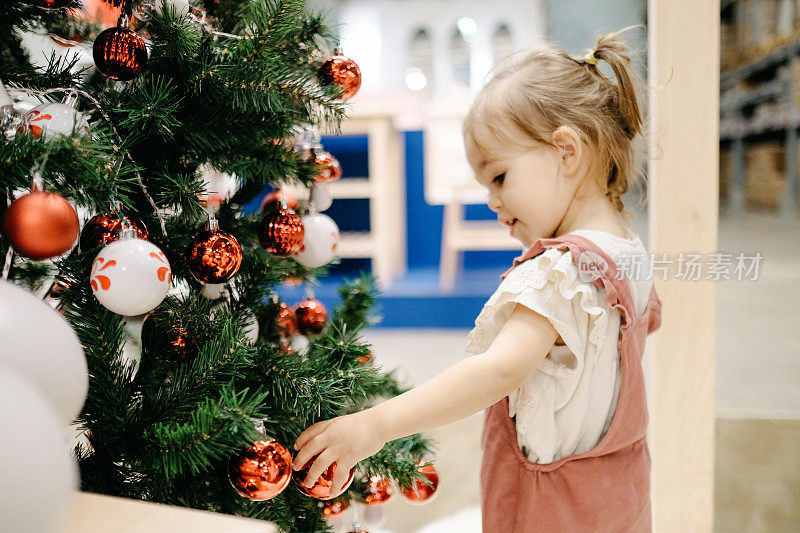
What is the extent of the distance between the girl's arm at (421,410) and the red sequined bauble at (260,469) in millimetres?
62

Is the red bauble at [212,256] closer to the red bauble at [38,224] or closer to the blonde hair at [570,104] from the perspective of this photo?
the red bauble at [38,224]

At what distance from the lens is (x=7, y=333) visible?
343 millimetres

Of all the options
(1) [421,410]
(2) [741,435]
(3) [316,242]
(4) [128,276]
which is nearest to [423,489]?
(1) [421,410]

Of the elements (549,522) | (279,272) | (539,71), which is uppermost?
(539,71)

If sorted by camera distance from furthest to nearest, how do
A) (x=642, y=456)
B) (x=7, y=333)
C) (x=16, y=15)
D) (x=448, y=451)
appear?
(x=448, y=451) → (x=642, y=456) → (x=16, y=15) → (x=7, y=333)

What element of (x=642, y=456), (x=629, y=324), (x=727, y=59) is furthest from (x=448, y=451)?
(x=727, y=59)

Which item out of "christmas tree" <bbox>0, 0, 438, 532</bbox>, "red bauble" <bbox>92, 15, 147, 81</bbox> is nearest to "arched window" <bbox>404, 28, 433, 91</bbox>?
"christmas tree" <bbox>0, 0, 438, 532</bbox>

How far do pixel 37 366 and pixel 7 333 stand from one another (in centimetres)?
2

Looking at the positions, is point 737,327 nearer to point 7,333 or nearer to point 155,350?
point 155,350

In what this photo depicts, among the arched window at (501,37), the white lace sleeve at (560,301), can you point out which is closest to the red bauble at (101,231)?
the white lace sleeve at (560,301)

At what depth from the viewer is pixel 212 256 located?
0.57 meters

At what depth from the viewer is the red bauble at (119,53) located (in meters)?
0.54

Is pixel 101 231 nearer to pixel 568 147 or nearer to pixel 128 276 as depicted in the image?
pixel 128 276

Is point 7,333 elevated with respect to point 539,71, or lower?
lower
